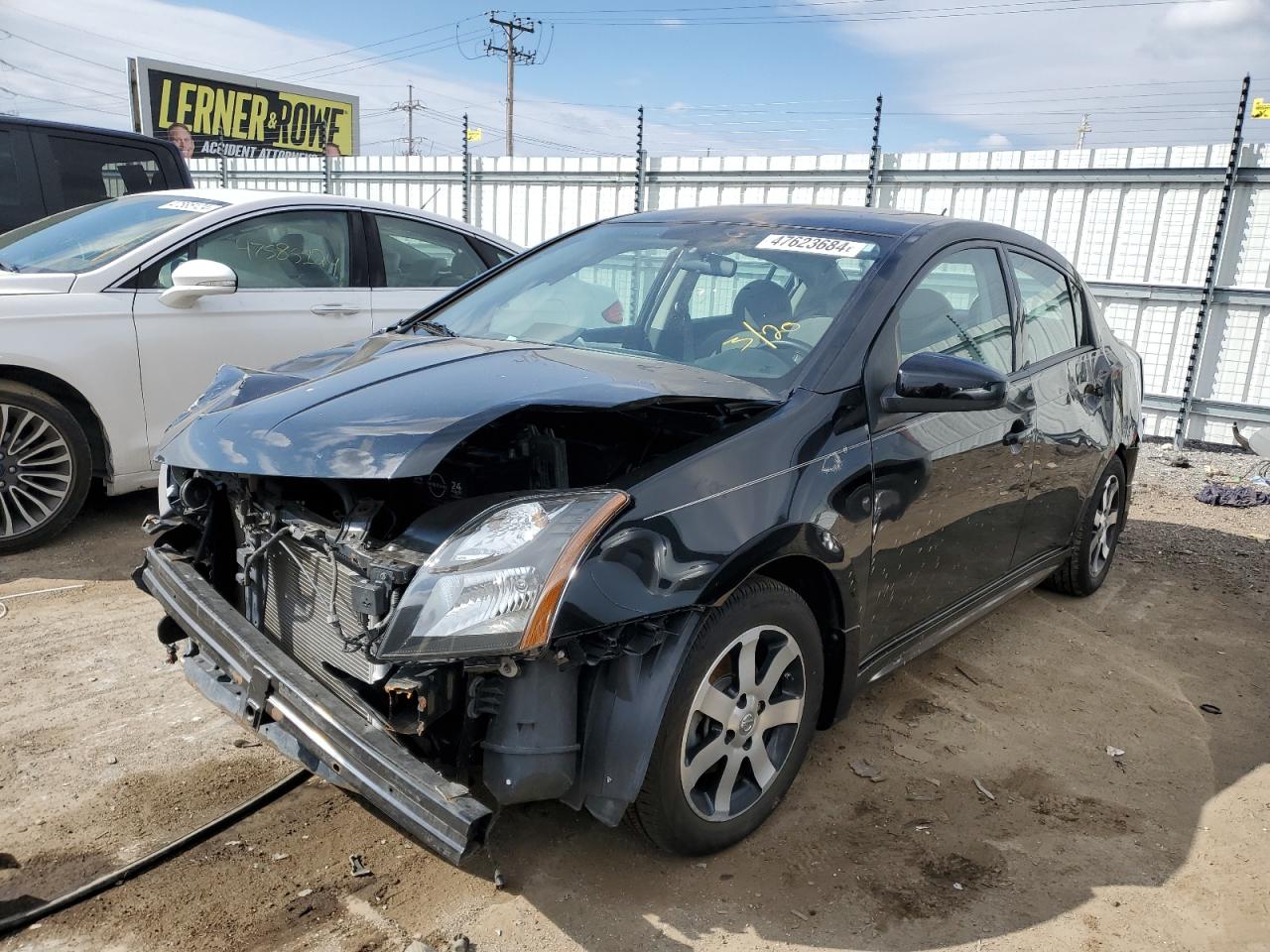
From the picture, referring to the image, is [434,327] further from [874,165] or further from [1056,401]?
[874,165]

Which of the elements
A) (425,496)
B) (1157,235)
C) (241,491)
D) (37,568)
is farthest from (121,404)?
(1157,235)

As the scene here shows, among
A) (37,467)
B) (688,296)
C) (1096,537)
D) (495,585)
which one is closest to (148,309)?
(37,467)

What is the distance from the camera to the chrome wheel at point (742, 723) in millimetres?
2521

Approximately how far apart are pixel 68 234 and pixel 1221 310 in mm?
9117

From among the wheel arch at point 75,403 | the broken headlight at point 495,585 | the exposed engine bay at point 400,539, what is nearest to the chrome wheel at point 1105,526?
the exposed engine bay at point 400,539

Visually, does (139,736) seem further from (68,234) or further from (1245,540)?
(1245,540)

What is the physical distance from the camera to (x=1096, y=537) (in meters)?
4.98

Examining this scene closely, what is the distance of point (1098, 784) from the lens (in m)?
3.31

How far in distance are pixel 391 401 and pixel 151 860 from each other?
1353 millimetres

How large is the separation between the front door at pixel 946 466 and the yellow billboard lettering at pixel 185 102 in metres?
30.7

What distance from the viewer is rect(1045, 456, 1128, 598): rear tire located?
4770mm

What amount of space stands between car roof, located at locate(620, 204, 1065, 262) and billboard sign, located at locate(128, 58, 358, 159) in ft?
85.8

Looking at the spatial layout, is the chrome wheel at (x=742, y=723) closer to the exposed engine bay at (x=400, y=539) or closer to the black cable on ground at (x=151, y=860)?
the exposed engine bay at (x=400, y=539)

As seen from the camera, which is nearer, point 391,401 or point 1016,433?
point 391,401
